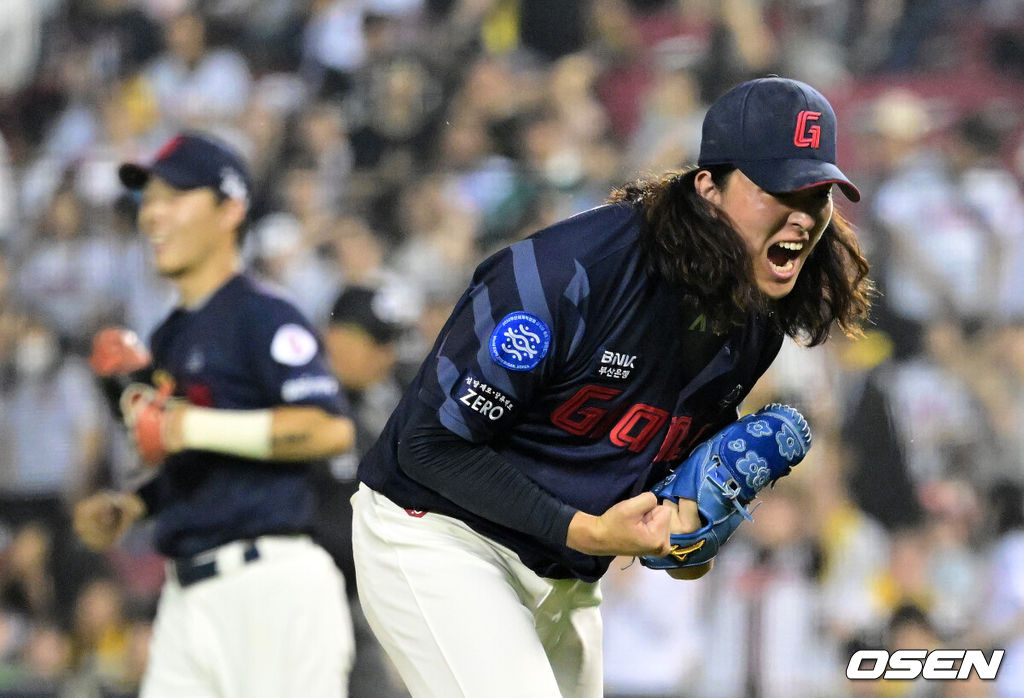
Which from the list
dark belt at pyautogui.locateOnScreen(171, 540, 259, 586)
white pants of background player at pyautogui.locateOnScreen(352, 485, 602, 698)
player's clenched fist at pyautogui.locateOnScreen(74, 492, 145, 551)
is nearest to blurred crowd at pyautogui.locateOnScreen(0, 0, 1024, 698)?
player's clenched fist at pyautogui.locateOnScreen(74, 492, 145, 551)

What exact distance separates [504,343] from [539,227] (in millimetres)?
4533

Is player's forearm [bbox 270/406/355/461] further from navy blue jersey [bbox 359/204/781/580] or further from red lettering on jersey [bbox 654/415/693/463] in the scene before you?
red lettering on jersey [bbox 654/415/693/463]

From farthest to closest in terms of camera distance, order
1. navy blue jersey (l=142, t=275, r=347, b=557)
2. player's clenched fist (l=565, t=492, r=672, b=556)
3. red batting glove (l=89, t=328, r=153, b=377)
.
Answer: red batting glove (l=89, t=328, r=153, b=377), navy blue jersey (l=142, t=275, r=347, b=557), player's clenched fist (l=565, t=492, r=672, b=556)

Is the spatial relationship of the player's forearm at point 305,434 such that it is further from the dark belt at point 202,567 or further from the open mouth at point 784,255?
the open mouth at point 784,255

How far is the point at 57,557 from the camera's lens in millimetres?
7219

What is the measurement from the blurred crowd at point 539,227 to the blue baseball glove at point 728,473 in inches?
104

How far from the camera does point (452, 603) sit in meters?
2.75

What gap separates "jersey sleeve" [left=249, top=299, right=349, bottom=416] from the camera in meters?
4.26

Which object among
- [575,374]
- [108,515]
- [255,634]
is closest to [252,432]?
[255,634]

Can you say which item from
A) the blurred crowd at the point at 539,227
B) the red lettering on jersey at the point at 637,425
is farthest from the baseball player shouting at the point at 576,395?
the blurred crowd at the point at 539,227

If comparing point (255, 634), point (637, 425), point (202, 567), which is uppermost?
point (637, 425)

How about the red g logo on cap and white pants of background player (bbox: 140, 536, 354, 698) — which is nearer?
the red g logo on cap

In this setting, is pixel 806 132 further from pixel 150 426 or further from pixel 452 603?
pixel 150 426

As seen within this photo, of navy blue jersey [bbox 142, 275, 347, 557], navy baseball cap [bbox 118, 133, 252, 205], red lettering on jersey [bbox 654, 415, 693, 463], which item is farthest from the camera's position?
navy baseball cap [bbox 118, 133, 252, 205]
